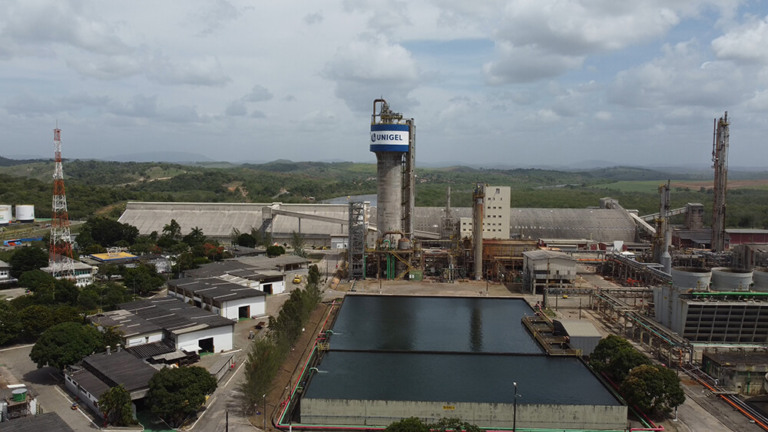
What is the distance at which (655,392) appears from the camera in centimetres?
2250

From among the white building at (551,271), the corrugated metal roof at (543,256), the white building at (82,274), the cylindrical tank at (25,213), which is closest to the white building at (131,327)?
the white building at (82,274)

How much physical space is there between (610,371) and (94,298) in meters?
29.5

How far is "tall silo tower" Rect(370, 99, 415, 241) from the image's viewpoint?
49656mm

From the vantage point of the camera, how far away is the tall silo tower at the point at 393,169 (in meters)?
49.7

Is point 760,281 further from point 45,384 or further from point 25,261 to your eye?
point 25,261

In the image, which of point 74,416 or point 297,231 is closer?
point 74,416

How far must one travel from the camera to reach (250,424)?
2180 cm

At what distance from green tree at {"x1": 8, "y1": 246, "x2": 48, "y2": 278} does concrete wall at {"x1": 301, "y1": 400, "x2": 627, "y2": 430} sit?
114 ft

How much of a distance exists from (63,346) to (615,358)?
24591 millimetres

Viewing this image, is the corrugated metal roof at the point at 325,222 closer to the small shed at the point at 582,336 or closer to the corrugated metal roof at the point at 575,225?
the corrugated metal roof at the point at 575,225

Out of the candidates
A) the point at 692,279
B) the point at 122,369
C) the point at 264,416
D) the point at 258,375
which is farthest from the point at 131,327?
the point at 692,279

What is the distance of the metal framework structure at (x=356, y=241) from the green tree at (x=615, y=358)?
24.1 m

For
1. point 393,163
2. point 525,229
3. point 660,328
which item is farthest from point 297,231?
point 660,328

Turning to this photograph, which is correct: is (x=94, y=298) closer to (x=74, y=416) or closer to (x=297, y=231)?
(x=74, y=416)
